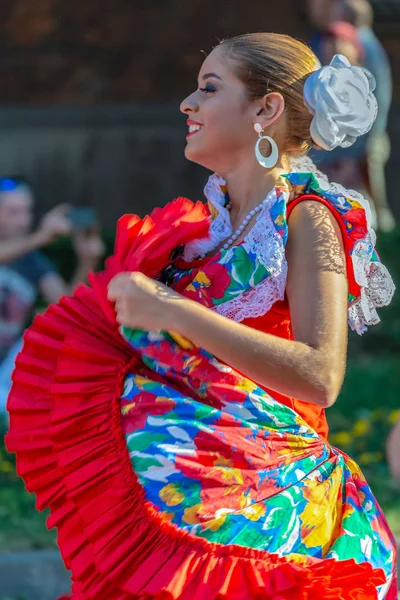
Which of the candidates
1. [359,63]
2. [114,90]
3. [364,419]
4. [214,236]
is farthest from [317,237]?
[114,90]

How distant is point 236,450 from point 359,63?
5.01 metres

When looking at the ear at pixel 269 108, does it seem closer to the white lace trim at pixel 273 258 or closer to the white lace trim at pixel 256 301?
the white lace trim at pixel 273 258

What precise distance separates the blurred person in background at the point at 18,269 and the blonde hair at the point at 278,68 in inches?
141

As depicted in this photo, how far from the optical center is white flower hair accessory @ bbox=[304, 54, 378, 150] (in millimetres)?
2520

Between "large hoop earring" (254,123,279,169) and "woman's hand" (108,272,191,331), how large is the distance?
1.31ft

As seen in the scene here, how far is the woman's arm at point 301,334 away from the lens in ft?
7.59

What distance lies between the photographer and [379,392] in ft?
21.8

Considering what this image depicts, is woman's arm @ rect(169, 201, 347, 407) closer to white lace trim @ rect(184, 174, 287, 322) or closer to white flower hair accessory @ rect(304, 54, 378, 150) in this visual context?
white lace trim @ rect(184, 174, 287, 322)

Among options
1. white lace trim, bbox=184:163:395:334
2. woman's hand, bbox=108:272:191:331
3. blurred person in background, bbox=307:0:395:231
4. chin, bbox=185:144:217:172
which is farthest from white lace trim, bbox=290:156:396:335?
blurred person in background, bbox=307:0:395:231

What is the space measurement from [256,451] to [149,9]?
291 inches

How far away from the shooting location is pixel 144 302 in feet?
7.82

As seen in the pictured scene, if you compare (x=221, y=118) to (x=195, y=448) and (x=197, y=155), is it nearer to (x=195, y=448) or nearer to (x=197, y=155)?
(x=197, y=155)

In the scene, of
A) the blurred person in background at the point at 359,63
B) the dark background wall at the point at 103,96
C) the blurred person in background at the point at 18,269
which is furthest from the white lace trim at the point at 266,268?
the dark background wall at the point at 103,96

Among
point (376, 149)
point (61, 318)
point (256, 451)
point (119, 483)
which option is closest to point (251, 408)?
point (256, 451)
